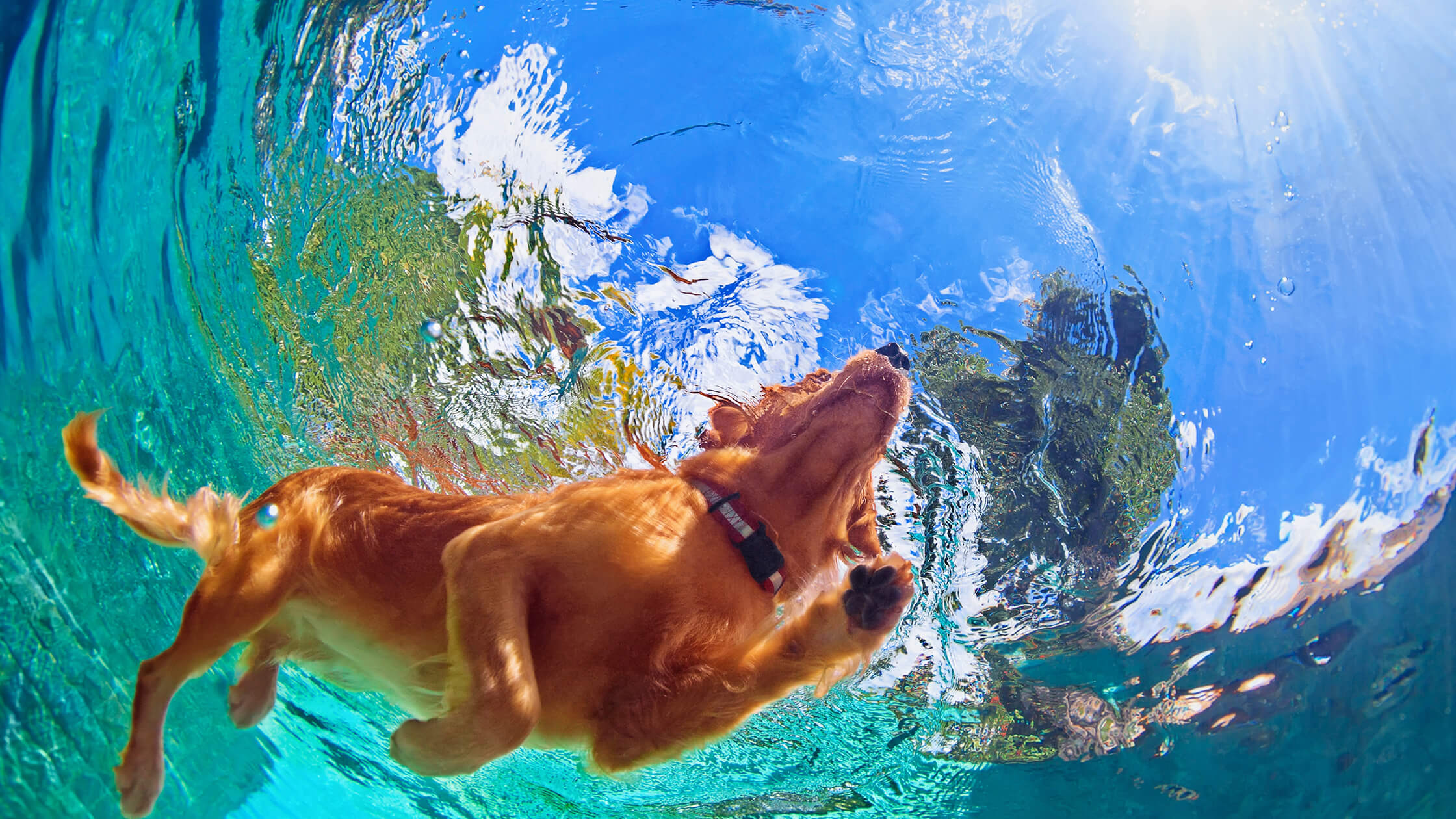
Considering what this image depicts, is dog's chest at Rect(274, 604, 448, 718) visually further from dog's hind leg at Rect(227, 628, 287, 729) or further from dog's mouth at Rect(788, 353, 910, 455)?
dog's mouth at Rect(788, 353, 910, 455)

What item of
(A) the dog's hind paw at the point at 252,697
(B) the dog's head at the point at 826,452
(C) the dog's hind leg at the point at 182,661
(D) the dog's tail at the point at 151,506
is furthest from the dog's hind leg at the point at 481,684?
(A) the dog's hind paw at the point at 252,697

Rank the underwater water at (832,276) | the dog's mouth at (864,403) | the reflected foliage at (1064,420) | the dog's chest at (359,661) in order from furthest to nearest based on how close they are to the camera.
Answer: the reflected foliage at (1064,420) < the underwater water at (832,276) < the dog's chest at (359,661) < the dog's mouth at (864,403)

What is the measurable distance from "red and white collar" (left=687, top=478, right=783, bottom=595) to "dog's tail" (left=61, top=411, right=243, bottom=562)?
2.15m

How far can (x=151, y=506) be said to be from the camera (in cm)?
300

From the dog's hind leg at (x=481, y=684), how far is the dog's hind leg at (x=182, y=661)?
3.59 ft

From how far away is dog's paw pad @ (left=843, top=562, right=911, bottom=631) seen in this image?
2.45 metres

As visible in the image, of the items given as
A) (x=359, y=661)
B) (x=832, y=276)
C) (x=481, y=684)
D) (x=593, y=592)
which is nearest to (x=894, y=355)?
(x=832, y=276)

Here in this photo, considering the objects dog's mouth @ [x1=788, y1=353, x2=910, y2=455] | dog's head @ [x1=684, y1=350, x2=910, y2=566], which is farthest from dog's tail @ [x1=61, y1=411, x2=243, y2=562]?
dog's mouth @ [x1=788, y1=353, x2=910, y2=455]

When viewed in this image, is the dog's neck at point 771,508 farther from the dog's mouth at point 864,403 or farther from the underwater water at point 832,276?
the underwater water at point 832,276

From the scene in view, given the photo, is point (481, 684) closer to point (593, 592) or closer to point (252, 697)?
point (593, 592)

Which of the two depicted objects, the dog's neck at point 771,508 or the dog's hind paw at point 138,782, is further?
the dog's hind paw at point 138,782

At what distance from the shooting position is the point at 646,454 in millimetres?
4297

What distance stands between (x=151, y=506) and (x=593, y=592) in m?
2.17

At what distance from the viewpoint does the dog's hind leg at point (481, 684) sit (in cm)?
224
